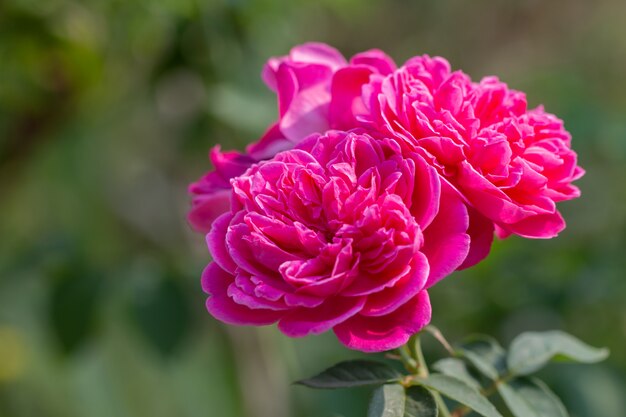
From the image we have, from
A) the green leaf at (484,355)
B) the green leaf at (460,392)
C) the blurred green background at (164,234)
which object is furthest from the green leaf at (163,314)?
the green leaf at (460,392)

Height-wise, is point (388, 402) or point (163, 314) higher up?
point (388, 402)

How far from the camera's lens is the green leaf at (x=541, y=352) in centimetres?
84

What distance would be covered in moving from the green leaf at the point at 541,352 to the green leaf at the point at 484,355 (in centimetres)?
2

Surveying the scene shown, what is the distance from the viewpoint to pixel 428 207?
65cm

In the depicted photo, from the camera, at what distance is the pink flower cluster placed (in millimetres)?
630

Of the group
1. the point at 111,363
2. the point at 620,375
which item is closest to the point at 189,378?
the point at 111,363

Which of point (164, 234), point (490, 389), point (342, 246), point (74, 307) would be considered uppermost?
point (342, 246)

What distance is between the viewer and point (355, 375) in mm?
718

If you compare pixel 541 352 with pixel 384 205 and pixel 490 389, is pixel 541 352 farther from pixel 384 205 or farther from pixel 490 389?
pixel 384 205

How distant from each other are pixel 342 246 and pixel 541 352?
316mm

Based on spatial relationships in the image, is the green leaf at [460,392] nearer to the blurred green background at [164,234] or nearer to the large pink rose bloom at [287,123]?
the large pink rose bloom at [287,123]

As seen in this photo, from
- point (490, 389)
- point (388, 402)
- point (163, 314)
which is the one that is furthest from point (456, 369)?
point (163, 314)

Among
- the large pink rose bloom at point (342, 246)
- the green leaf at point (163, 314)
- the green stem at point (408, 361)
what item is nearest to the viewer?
the large pink rose bloom at point (342, 246)

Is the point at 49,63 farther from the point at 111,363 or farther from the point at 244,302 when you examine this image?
the point at 244,302
